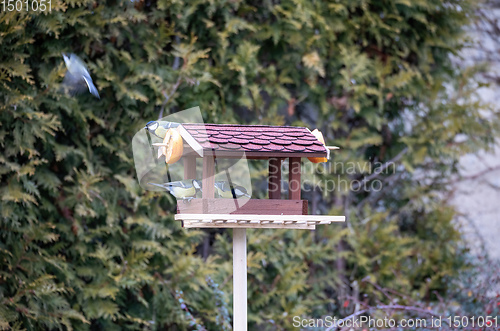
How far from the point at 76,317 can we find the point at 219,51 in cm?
176

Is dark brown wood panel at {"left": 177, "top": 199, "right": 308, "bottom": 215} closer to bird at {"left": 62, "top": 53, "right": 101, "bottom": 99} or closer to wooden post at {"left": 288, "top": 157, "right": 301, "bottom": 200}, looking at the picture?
wooden post at {"left": 288, "top": 157, "right": 301, "bottom": 200}

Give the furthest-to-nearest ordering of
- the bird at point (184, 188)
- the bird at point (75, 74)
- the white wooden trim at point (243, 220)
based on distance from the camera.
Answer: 1. the bird at point (75, 74)
2. the bird at point (184, 188)
3. the white wooden trim at point (243, 220)

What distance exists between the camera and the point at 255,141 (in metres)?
1.66

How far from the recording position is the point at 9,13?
2.26m

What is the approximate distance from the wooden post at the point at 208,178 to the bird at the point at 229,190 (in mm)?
46

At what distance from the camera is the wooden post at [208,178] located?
163 cm

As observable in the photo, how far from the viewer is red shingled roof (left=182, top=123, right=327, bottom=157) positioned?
160 centimetres

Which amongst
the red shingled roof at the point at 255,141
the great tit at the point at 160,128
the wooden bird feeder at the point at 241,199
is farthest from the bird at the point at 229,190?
the great tit at the point at 160,128

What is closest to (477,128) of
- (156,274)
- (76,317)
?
(156,274)

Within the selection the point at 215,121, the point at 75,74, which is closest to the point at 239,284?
the point at 215,121

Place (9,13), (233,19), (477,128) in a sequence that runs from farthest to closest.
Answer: (477,128) < (233,19) < (9,13)

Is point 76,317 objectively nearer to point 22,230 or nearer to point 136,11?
point 22,230

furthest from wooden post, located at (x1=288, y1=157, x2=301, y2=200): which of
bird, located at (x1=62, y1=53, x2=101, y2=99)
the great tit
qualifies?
bird, located at (x1=62, y1=53, x2=101, y2=99)

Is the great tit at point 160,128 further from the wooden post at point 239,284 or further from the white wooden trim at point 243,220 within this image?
the wooden post at point 239,284
